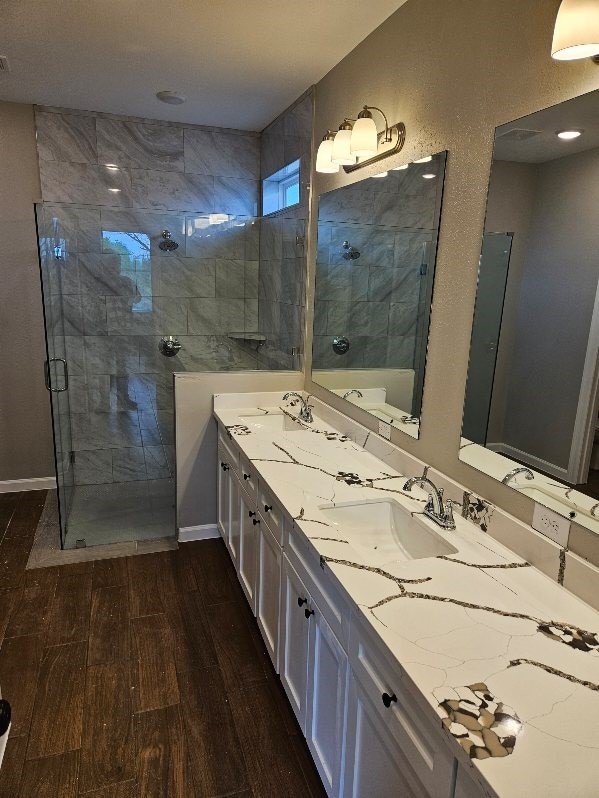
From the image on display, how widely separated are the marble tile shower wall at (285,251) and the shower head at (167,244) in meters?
0.63

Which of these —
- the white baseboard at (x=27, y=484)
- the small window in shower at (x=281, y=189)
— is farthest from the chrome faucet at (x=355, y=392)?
the white baseboard at (x=27, y=484)

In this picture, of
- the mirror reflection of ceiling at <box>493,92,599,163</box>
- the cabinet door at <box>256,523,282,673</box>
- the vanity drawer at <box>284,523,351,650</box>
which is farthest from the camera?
the cabinet door at <box>256,523,282,673</box>

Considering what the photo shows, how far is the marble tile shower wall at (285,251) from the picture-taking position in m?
3.09

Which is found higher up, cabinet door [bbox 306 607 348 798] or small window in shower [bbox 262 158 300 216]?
small window in shower [bbox 262 158 300 216]

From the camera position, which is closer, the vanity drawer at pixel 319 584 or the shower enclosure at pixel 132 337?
the vanity drawer at pixel 319 584

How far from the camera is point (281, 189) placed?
140 inches

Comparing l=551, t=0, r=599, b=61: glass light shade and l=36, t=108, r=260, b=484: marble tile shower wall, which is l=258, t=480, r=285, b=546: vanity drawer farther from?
l=551, t=0, r=599, b=61: glass light shade

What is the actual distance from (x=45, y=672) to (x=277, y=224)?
2853 mm

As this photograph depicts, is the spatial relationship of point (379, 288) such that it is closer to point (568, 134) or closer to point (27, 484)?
point (568, 134)

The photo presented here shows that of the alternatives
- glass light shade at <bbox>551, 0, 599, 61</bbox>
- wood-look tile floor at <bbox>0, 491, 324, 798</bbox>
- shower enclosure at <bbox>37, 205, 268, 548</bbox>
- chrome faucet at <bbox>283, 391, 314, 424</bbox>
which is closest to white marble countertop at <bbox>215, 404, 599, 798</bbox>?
wood-look tile floor at <bbox>0, 491, 324, 798</bbox>

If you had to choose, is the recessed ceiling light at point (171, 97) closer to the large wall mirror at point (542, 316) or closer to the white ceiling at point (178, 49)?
the white ceiling at point (178, 49)

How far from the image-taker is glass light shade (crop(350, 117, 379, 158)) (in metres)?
2.06

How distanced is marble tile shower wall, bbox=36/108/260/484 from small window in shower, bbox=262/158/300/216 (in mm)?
216

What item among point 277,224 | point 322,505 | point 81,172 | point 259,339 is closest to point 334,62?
point 277,224
